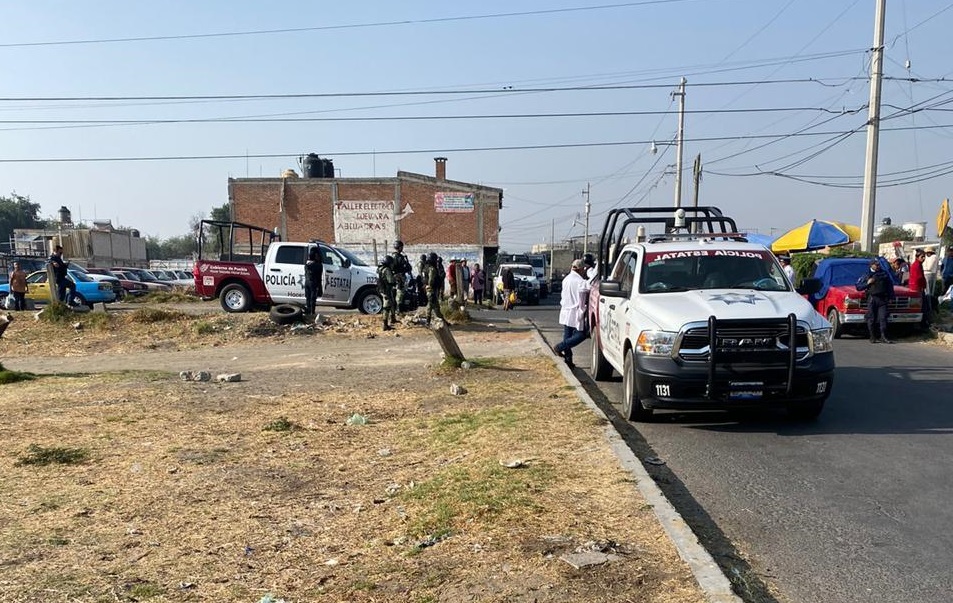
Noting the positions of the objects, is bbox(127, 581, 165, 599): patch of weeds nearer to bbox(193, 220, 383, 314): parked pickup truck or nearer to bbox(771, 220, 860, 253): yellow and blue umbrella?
bbox(193, 220, 383, 314): parked pickup truck

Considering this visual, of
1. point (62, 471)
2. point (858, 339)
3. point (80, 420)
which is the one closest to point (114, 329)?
point (80, 420)

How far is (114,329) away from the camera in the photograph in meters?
18.6

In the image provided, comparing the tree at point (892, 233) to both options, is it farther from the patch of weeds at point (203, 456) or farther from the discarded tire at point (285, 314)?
the patch of weeds at point (203, 456)

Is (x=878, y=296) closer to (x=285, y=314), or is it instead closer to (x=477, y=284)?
(x=285, y=314)

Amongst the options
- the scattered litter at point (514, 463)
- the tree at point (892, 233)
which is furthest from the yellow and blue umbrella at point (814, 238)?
the tree at point (892, 233)

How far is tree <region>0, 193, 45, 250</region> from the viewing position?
92125mm

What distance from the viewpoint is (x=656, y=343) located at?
7.51m

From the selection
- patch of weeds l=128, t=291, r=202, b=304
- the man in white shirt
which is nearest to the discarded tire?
the man in white shirt

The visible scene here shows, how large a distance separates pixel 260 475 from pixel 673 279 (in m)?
5.09

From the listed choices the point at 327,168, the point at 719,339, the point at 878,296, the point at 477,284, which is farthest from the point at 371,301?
the point at 327,168

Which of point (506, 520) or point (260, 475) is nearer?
point (506, 520)

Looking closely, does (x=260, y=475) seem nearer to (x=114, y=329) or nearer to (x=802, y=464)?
(x=802, y=464)

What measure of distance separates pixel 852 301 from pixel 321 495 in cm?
1456

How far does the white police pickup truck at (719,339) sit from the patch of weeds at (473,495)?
6.87 feet
